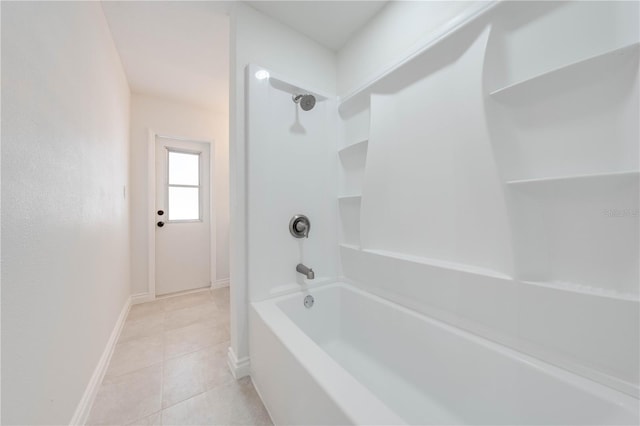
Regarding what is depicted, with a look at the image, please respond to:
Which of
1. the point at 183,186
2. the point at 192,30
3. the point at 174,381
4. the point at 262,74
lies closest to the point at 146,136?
the point at 183,186

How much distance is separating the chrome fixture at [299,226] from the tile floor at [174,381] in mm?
957

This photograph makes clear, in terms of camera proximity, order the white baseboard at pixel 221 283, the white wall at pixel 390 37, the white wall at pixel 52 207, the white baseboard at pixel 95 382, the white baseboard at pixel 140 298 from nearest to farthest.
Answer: the white wall at pixel 52 207, the white baseboard at pixel 95 382, the white wall at pixel 390 37, the white baseboard at pixel 140 298, the white baseboard at pixel 221 283

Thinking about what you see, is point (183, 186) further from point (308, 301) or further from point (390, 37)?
point (390, 37)

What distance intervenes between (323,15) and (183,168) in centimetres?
239

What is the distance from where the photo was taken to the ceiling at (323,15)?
1.46 meters

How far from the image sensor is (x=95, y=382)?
1.25 m

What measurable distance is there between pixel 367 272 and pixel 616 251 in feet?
3.59

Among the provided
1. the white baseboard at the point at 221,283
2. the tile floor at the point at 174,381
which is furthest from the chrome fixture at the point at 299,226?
the white baseboard at the point at 221,283

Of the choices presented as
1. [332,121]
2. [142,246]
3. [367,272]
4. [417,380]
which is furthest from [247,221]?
[142,246]

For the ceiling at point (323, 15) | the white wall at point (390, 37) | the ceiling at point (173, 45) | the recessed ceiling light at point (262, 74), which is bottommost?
the recessed ceiling light at point (262, 74)

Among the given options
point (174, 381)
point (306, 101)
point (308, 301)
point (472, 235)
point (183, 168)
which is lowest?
point (174, 381)

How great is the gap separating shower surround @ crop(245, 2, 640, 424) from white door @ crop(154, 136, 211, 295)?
1917mm

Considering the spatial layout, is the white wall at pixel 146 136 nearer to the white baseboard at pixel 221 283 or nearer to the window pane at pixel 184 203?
the white baseboard at pixel 221 283

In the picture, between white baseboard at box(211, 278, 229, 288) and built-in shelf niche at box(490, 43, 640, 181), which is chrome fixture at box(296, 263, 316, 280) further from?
white baseboard at box(211, 278, 229, 288)
